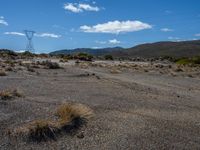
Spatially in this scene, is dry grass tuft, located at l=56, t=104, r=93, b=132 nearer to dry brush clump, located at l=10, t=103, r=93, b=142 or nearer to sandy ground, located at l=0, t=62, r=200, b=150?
dry brush clump, located at l=10, t=103, r=93, b=142

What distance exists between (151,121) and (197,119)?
Result: 2094 millimetres

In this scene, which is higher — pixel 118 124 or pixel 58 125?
pixel 58 125

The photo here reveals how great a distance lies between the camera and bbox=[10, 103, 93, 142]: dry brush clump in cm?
1028

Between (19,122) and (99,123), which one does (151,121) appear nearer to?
(99,123)

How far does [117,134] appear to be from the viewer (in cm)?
1079

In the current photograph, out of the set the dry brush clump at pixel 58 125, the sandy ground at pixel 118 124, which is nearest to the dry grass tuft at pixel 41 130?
the dry brush clump at pixel 58 125

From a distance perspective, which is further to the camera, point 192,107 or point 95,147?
point 192,107

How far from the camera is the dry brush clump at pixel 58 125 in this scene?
1028cm

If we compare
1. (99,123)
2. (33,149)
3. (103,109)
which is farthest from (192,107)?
(33,149)

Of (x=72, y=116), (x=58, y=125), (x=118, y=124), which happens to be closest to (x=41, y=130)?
(x=58, y=125)

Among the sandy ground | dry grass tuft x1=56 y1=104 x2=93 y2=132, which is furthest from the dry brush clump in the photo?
the sandy ground

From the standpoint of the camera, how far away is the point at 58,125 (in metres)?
10.9

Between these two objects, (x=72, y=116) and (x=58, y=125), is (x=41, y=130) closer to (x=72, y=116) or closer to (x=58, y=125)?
(x=58, y=125)

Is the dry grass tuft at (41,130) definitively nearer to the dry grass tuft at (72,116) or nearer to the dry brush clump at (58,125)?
the dry brush clump at (58,125)
